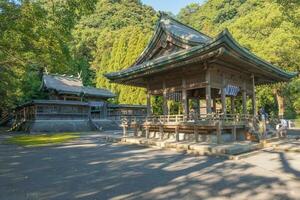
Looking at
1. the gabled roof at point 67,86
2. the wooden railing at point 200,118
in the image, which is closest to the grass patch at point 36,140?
the wooden railing at point 200,118

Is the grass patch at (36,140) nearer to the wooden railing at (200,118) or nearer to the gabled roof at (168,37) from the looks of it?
the wooden railing at (200,118)

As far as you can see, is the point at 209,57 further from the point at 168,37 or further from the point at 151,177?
the point at 151,177

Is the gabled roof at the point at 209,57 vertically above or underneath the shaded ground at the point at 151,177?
above

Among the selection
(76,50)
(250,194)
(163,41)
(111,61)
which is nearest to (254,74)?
(163,41)

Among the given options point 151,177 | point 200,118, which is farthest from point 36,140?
point 151,177

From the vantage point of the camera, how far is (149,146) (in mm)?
16438

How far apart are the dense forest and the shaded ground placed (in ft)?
21.1

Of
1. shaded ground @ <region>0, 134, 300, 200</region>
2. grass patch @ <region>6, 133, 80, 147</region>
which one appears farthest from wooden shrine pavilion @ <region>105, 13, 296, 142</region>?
grass patch @ <region>6, 133, 80, 147</region>

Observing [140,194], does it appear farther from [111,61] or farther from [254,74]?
[111,61]

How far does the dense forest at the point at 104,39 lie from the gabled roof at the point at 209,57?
11.7 feet

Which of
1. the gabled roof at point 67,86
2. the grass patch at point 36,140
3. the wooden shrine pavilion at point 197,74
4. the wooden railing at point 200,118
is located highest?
the gabled roof at point 67,86

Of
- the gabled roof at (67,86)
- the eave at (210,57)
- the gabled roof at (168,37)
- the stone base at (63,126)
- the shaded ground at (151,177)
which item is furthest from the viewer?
the gabled roof at (67,86)

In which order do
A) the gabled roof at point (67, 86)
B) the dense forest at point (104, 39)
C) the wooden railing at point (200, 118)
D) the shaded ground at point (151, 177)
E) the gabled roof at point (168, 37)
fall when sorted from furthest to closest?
the gabled roof at point (67, 86) < the gabled roof at point (168, 37) < the wooden railing at point (200, 118) < the dense forest at point (104, 39) < the shaded ground at point (151, 177)

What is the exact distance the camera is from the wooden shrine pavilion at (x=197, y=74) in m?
15.0
